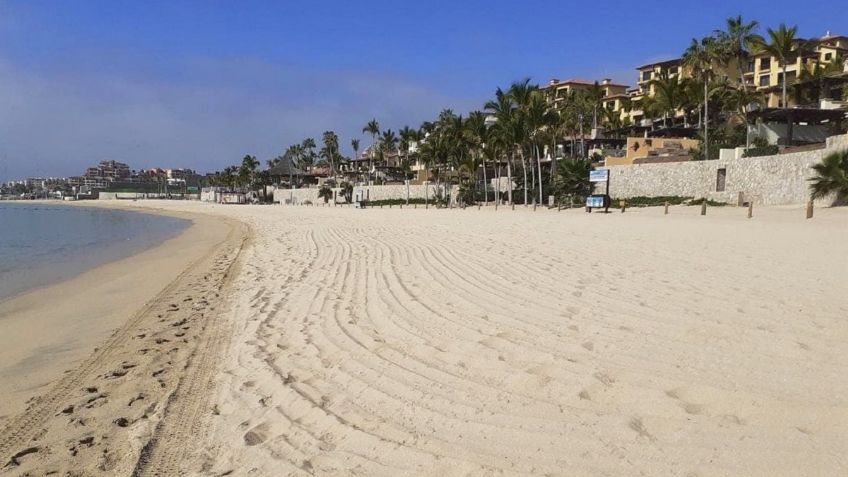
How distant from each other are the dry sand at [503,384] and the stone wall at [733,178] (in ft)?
76.7

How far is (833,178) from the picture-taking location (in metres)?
22.5

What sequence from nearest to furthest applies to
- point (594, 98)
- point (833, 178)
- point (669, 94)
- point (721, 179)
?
1. point (833, 178)
2. point (721, 179)
3. point (669, 94)
4. point (594, 98)

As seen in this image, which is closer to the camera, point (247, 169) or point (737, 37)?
point (737, 37)

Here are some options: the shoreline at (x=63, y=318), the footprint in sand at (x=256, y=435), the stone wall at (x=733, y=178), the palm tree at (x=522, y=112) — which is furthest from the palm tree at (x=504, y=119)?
the footprint in sand at (x=256, y=435)

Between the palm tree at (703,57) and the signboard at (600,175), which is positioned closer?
the signboard at (600,175)

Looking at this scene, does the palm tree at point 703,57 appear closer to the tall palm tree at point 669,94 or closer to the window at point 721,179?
the tall palm tree at point 669,94

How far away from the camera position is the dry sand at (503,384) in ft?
9.83

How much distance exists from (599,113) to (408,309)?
67.5 meters

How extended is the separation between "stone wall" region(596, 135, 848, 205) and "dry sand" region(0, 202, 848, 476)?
23.4 m

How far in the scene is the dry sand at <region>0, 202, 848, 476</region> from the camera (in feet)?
9.83

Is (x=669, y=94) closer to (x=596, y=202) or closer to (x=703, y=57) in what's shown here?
(x=703, y=57)

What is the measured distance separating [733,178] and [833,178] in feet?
28.5

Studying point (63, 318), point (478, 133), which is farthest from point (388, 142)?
point (63, 318)

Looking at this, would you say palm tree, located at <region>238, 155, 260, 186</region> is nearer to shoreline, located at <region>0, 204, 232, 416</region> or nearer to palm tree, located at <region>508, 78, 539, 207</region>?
palm tree, located at <region>508, 78, 539, 207</region>
